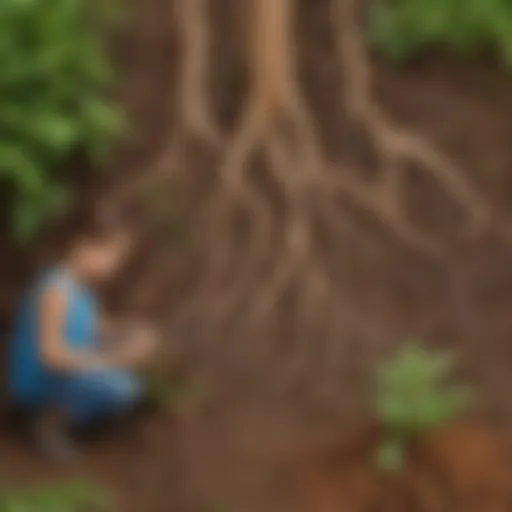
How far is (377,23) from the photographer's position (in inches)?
197

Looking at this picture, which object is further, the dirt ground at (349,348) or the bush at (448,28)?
the bush at (448,28)

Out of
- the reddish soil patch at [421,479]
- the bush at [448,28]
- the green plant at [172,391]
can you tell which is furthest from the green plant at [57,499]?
the bush at [448,28]

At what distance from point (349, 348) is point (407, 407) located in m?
0.59

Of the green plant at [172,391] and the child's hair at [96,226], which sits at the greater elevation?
the child's hair at [96,226]

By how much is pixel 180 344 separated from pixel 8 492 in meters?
0.85

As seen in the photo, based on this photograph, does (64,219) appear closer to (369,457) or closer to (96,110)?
(96,110)

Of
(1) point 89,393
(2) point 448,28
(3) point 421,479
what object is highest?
(2) point 448,28

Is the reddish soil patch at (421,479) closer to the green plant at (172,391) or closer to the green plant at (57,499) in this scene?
the green plant at (172,391)

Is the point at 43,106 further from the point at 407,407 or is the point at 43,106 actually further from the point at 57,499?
the point at 407,407

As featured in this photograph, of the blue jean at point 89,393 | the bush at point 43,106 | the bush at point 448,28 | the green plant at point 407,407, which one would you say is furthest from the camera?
the bush at point 448,28

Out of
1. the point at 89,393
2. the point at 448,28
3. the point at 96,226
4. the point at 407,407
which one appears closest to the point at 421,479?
the point at 407,407

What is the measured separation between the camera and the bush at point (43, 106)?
4188 mm

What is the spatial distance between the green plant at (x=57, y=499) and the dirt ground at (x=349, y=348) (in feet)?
0.26

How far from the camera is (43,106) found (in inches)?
169
